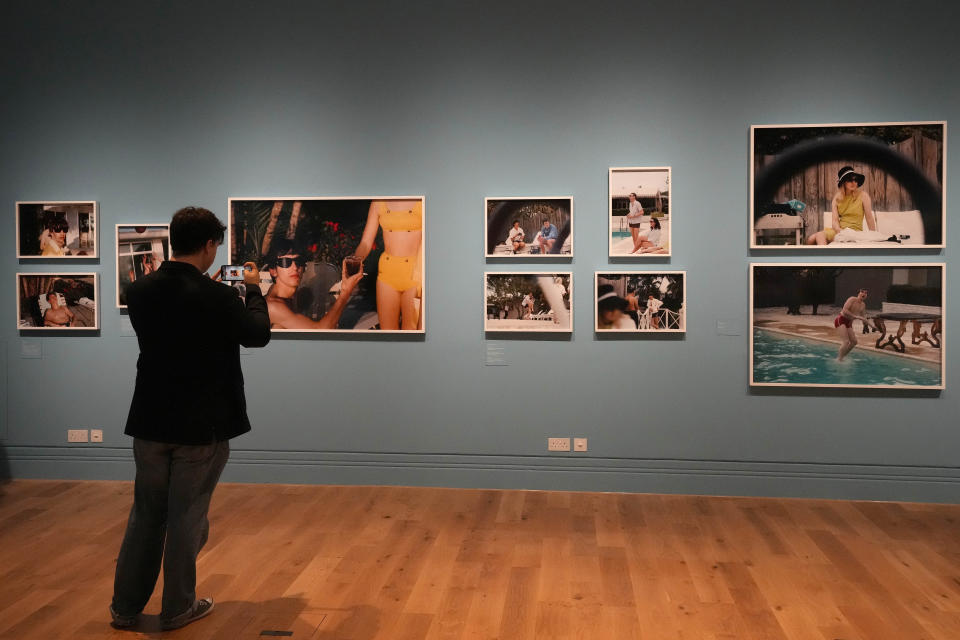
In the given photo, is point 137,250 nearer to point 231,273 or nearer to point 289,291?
point 289,291

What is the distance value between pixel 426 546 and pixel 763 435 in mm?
3071

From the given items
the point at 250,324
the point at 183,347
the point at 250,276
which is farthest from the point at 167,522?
the point at 250,276

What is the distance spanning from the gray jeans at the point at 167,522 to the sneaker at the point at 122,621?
0.08 ft

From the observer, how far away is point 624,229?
6.40m

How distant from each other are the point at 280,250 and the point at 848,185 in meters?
4.82

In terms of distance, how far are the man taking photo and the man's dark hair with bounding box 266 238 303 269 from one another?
2930 millimetres

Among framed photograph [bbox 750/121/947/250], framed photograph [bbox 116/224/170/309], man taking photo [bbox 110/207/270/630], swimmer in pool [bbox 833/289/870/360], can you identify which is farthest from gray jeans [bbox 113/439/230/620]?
swimmer in pool [bbox 833/289/870/360]

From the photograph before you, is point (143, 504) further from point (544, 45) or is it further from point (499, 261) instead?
point (544, 45)

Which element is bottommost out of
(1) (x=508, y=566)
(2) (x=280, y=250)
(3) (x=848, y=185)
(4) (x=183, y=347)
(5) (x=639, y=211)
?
(1) (x=508, y=566)

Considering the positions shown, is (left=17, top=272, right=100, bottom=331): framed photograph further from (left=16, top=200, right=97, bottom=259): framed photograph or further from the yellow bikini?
the yellow bikini

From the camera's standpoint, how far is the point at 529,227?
21.3 ft

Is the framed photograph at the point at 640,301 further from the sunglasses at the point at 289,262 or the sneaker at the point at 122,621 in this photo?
the sneaker at the point at 122,621

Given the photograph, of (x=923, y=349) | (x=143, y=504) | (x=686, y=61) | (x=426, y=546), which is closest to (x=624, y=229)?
(x=686, y=61)

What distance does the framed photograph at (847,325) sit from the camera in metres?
6.14
